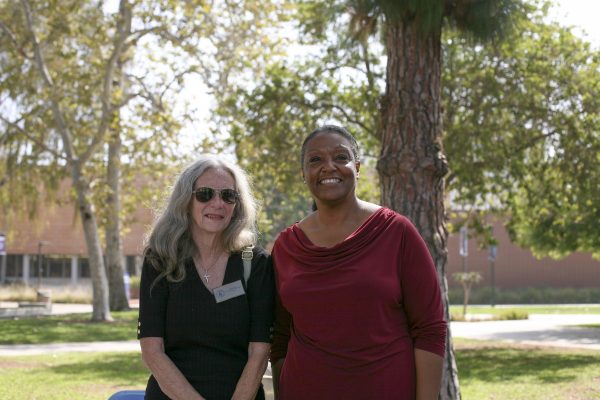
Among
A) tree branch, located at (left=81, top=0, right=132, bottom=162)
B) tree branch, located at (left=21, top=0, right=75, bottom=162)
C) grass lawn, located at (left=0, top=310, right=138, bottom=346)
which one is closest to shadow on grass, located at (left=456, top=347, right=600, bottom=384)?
grass lawn, located at (left=0, top=310, right=138, bottom=346)

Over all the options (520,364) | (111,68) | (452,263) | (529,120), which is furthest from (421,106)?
(452,263)

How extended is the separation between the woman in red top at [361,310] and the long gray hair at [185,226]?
340 mm

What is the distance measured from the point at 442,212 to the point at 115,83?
67.4 feet

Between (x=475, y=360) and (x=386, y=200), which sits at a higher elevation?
(x=386, y=200)

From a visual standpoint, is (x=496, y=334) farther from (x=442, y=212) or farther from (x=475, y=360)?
(x=442, y=212)

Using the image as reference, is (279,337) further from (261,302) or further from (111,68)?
(111,68)

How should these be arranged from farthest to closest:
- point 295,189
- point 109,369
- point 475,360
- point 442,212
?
point 295,189, point 475,360, point 109,369, point 442,212

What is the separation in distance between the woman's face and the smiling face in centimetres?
38

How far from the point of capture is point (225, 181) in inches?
151

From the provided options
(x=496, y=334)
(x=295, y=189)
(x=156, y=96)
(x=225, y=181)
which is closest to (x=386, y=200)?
(x=225, y=181)

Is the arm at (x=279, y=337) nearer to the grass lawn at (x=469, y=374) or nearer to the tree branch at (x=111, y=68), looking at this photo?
the grass lawn at (x=469, y=374)

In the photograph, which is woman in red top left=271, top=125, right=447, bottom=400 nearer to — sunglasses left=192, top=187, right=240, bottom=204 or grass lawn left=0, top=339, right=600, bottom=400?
sunglasses left=192, top=187, right=240, bottom=204

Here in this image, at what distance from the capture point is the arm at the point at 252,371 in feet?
12.0

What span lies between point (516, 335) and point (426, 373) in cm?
1883
